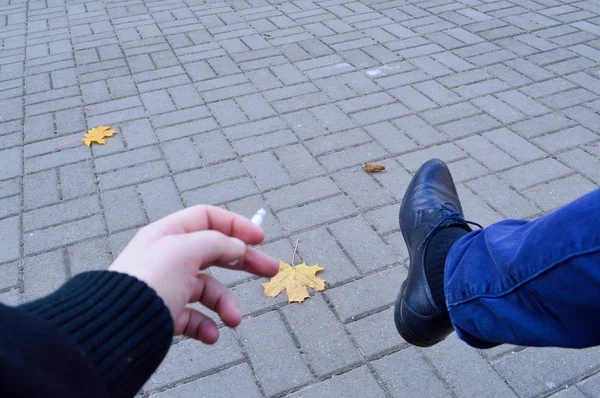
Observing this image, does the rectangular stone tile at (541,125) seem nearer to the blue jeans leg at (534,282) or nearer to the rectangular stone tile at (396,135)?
the rectangular stone tile at (396,135)

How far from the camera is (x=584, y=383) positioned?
194 centimetres

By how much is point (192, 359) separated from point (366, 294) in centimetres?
72

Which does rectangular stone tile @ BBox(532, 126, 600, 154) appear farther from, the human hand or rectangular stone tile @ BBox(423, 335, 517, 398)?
the human hand

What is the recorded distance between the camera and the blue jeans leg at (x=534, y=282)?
4.22 feet

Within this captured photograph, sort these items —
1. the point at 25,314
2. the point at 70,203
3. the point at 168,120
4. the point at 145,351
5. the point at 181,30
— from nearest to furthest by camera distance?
1. the point at 25,314
2. the point at 145,351
3. the point at 70,203
4. the point at 168,120
5. the point at 181,30

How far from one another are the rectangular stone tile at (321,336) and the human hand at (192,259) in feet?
2.79

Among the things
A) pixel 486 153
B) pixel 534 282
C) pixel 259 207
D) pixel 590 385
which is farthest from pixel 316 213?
pixel 534 282

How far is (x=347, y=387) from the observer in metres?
1.95

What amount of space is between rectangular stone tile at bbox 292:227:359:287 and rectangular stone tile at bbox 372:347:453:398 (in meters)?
0.43

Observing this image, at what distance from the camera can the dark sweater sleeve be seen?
891 mm

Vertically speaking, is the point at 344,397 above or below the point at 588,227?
below

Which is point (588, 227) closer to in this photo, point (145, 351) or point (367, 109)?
point (145, 351)

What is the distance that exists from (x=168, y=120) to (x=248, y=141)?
61 centimetres

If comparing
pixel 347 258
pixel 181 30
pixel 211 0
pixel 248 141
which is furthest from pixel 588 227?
pixel 211 0
